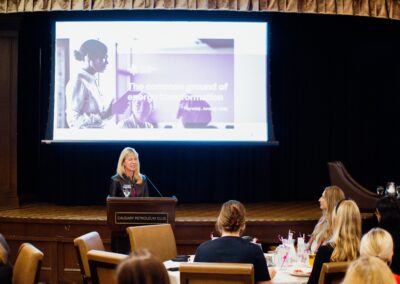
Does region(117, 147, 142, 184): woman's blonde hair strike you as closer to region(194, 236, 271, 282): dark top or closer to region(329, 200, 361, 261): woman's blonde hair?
region(194, 236, 271, 282): dark top

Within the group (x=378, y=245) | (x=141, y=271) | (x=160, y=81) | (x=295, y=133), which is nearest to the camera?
(x=141, y=271)

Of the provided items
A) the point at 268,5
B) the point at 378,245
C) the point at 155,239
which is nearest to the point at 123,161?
the point at 155,239

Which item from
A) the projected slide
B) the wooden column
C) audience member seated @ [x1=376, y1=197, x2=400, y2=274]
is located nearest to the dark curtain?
the wooden column

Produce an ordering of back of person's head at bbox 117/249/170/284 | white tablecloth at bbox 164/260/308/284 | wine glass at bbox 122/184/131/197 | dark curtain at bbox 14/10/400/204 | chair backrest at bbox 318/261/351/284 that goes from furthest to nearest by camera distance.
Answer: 1. dark curtain at bbox 14/10/400/204
2. wine glass at bbox 122/184/131/197
3. white tablecloth at bbox 164/260/308/284
4. chair backrest at bbox 318/261/351/284
5. back of person's head at bbox 117/249/170/284

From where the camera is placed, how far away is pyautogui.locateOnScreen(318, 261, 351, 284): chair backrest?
363 cm

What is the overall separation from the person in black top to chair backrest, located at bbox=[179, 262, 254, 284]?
2574 millimetres

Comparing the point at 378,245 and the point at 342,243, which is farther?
the point at 342,243

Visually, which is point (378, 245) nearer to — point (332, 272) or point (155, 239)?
point (332, 272)

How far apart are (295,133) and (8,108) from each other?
12.5ft

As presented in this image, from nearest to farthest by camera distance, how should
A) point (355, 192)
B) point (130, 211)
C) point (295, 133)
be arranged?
point (130, 211) < point (355, 192) < point (295, 133)

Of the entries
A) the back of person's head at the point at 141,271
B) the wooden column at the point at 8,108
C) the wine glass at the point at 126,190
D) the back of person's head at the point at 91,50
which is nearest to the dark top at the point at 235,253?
the back of person's head at the point at 141,271

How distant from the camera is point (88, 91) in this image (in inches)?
313

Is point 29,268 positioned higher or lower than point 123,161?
→ lower

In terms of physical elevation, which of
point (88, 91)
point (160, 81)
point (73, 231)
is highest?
point (160, 81)
